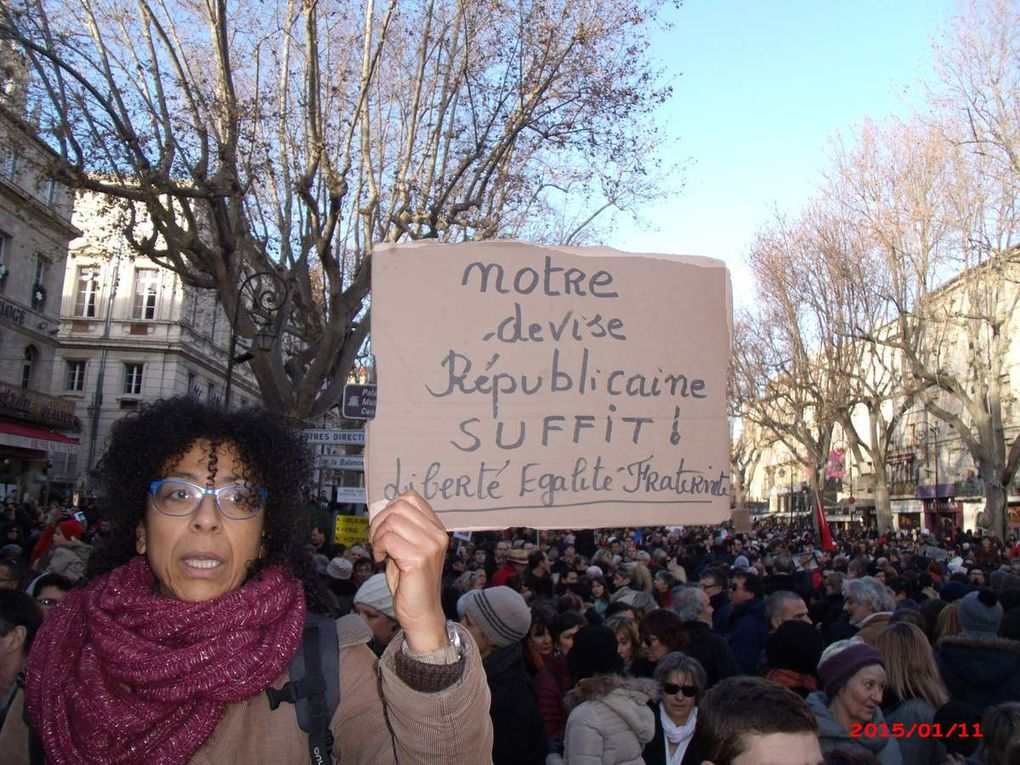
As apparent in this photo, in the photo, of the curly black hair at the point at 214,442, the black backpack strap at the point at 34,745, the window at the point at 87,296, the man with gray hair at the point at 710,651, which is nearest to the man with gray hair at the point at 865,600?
the man with gray hair at the point at 710,651

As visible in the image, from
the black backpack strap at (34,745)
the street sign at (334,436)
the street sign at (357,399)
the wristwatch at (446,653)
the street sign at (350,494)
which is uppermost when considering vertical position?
the street sign at (357,399)

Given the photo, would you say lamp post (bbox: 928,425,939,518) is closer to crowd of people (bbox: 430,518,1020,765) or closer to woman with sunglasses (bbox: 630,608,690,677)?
crowd of people (bbox: 430,518,1020,765)

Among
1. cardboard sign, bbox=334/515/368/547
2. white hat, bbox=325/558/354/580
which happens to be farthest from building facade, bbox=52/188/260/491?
white hat, bbox=325/558/354/580

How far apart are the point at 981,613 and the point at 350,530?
8.98 metres

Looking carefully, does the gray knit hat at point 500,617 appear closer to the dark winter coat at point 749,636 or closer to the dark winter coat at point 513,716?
the dark winter coat at point 513,716

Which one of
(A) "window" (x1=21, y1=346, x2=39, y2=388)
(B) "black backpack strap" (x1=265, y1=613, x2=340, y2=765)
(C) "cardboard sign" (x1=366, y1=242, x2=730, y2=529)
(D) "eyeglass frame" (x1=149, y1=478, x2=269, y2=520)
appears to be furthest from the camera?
(A) "window" (x1=21, y1=346, x2=39, y2=388)

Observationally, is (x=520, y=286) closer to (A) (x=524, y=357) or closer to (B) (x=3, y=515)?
(A) (x=524, y=357)

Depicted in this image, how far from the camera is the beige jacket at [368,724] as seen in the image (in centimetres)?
156

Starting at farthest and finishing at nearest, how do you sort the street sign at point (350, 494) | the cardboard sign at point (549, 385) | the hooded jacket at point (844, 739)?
the street sign at point (350, 494)
the hooded jacket at point (844, 739)
the cardboard sign at point (549, 385)

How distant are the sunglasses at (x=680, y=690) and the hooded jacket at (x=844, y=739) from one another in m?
0.65

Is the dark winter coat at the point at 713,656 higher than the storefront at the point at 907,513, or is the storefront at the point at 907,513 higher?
the storefront at the point at 907,513

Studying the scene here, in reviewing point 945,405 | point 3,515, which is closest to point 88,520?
point 3,515

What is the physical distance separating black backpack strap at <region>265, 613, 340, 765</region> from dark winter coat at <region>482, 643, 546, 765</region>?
1961 millimetres

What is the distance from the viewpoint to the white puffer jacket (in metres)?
3.69
